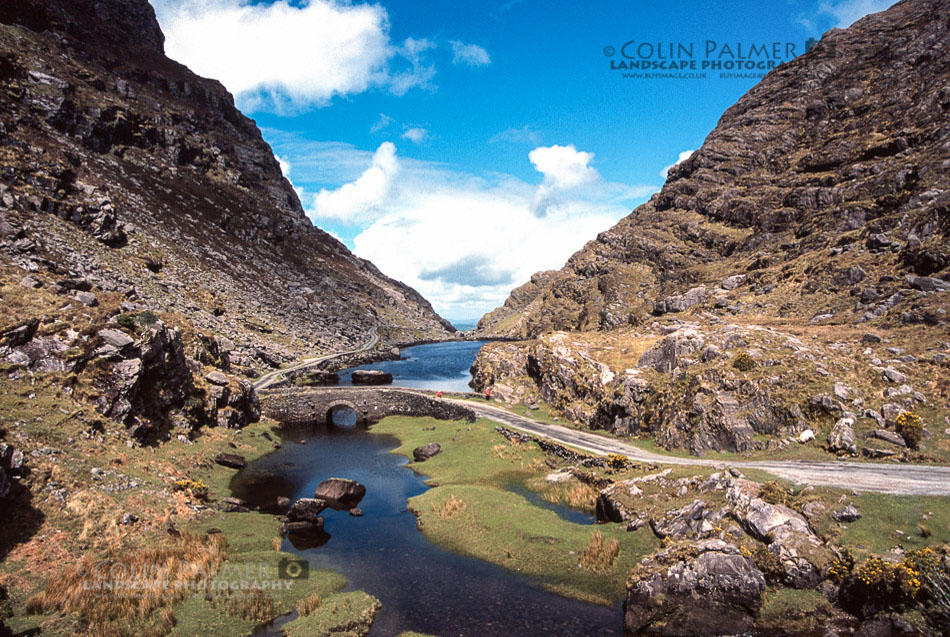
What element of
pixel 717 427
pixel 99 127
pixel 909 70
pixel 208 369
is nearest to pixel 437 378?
pixel 208 369

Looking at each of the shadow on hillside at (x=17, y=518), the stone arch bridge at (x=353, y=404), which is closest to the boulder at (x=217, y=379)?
the stone arch bridge at (x=353, y=404)

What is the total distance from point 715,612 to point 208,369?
6709 centimetres

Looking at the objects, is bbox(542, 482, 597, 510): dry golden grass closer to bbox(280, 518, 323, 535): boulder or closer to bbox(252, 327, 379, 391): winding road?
bbox(280, 518, 323, 535): boulder

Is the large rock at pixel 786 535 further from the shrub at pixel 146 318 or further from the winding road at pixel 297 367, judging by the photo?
the winding road at pixel 297 367

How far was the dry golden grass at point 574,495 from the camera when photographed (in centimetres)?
3928

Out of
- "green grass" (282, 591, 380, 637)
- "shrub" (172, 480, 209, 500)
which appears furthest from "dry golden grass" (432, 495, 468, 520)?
"shrub" (172, 480, 209, 500)

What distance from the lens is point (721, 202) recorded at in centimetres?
14600

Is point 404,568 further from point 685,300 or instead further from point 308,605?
point 685,300

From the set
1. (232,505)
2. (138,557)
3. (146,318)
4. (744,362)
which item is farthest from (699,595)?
(146,318)

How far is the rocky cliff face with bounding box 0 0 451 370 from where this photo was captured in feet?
306

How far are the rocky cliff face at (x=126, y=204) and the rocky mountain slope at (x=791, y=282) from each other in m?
62.8

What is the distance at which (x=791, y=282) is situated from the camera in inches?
3246

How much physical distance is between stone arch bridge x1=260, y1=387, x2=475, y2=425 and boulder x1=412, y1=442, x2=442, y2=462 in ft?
37.2

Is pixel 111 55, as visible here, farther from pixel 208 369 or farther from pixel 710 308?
pixel 710 308
